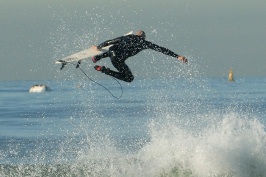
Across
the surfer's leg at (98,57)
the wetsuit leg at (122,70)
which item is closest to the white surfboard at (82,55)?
the surfer's leg at (98,57)

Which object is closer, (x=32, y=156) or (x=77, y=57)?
(x=77, y=57)

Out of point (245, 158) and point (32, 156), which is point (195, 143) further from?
point (32, 156)

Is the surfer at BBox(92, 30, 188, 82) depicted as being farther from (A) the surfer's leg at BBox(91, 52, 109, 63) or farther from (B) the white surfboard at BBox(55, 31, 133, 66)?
(B) the white surfboard at BBox(55, 31, 133, 66)

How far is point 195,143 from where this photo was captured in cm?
1681

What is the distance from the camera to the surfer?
1634 cm

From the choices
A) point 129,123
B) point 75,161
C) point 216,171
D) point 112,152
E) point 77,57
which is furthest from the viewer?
point 129,123

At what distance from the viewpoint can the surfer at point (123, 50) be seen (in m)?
16.3

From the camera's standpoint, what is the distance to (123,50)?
54.7 ft

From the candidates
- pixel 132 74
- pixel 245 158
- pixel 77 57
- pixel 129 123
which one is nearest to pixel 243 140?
pixel 245 158

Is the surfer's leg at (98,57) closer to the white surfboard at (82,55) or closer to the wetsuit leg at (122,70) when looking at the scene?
the white surfboard at (82,55)

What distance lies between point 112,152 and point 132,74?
6.17 meters

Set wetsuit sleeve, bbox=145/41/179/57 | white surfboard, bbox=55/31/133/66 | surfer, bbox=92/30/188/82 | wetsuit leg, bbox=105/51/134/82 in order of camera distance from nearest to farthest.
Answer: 1. wetsuit sleeve, bbox=145/41/179/57
2. surfer, bbox=92/30/188/82
3. wetsuit leg, bbox=105/51/134/82
4. white surfboard, bbox=55/31/133/66

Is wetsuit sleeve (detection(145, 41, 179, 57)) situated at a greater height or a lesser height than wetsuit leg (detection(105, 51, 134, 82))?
greater

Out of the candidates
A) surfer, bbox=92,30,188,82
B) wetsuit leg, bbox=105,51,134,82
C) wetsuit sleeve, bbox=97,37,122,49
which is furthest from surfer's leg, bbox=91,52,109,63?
wetsuit sleeve, bbox=97,37,122,49
